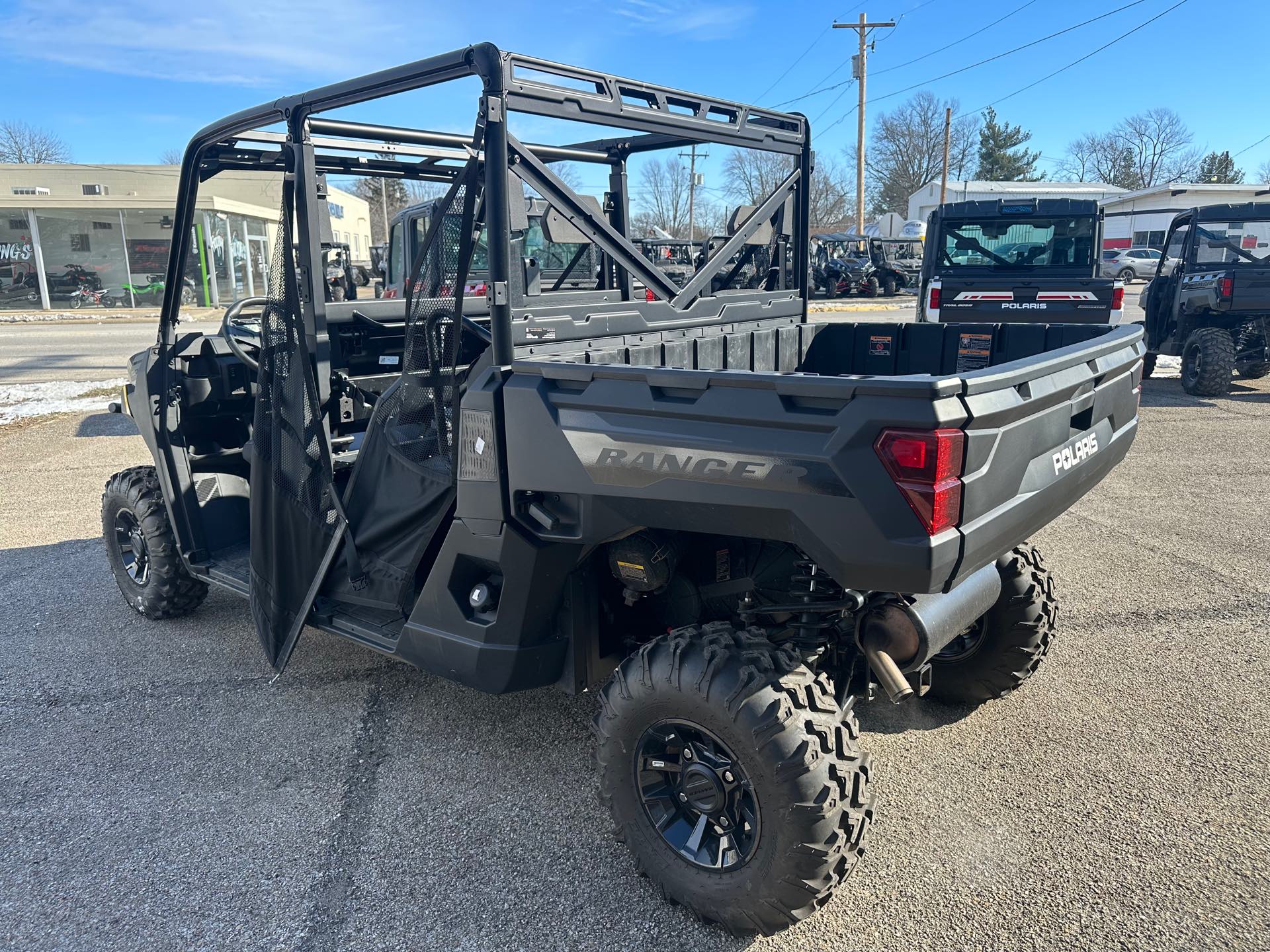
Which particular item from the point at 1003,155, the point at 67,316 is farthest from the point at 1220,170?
the point at 67,316

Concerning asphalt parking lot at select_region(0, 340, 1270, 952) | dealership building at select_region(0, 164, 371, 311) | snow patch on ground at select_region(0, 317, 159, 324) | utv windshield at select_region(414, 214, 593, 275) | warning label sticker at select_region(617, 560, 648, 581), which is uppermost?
dealership building at select_region(0, 164, 371, 311)

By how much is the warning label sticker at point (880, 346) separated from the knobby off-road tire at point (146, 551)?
3.32m

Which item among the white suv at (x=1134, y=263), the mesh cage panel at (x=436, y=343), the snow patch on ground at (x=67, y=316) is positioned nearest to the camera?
the mesh cage panel at (x=436, y=343)

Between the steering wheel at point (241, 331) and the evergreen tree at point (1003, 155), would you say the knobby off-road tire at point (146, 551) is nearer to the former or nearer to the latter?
the steering wheel at point (241, 331)

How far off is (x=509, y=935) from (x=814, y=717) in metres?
1.01

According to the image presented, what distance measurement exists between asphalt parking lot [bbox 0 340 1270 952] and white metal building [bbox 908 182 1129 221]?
46.6m

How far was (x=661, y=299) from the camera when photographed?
129 inches

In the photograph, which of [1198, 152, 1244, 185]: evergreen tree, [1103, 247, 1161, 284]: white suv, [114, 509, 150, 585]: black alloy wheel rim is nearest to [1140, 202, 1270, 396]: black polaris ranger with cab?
[114, 509, 150, 585]: black alloy wheel rim

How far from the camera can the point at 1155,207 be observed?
5331 cm

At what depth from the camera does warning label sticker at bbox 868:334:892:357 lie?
3.87 m

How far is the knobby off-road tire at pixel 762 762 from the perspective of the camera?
2316mm

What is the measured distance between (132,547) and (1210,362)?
35.0ft

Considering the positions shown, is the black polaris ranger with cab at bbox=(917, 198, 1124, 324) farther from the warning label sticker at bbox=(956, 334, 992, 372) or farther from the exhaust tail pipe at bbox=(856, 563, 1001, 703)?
the exhaust tail pipe at bbox=(856, 563, 1001, 703)

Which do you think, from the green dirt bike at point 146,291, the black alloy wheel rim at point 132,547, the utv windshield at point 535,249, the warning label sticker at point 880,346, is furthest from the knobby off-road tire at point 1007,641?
the green dirt bike at point 146,291
